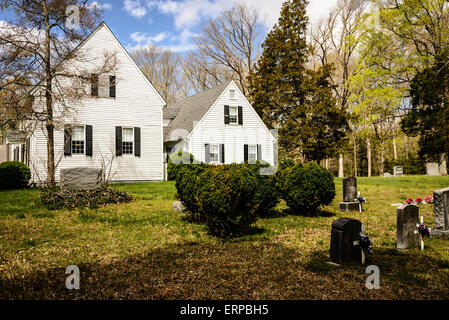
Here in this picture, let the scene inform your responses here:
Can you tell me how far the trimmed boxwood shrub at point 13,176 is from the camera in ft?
45.5

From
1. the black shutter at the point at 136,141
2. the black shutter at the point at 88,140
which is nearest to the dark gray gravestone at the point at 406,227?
the black shutter at the point at 136,141

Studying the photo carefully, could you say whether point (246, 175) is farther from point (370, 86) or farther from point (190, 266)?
point (370, 86)

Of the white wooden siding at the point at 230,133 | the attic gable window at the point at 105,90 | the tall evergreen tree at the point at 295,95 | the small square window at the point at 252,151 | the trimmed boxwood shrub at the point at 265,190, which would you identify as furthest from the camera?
the tall evergreen tree at the point at 295,95

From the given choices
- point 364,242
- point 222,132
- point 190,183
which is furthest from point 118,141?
point 364,242

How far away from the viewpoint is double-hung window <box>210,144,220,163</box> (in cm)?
1992

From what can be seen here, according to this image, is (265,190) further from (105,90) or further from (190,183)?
(105,90)

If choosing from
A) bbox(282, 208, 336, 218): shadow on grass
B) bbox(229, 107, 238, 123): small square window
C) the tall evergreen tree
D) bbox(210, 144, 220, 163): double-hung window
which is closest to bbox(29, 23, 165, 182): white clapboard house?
bbox(210, 144, 220, 163): double-hung window

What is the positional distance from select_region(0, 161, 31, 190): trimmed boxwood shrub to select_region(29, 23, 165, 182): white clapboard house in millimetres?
1215

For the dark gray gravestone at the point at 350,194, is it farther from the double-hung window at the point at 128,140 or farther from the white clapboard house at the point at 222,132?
the double-hung window at the point at 128,140

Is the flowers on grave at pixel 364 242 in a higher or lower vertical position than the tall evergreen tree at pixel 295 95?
lower

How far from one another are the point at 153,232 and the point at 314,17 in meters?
29.4

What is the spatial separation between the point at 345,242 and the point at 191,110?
1887cm

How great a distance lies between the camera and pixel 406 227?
555cm

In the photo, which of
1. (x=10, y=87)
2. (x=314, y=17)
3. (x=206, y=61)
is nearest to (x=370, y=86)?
(x=314, y=17)
